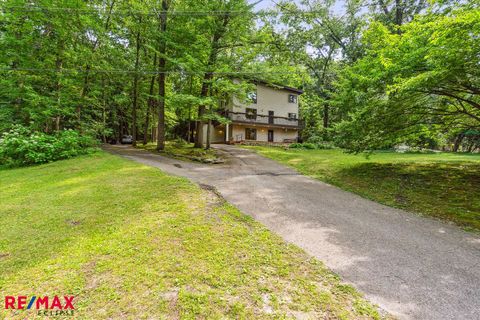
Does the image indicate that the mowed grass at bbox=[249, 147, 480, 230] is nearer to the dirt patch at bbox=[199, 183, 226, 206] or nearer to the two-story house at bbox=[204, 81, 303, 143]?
the dirt patch at bbox=[199, 183, 226, 206]

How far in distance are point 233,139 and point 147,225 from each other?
20.3 m

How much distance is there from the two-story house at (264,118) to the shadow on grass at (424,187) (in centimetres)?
1552

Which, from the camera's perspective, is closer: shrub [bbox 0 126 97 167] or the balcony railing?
shrub [bbox 0 126 97 167]

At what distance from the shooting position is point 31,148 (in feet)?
35.7

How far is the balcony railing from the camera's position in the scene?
23.3m

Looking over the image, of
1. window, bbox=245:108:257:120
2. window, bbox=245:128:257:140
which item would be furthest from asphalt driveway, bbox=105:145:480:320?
window, bbox=245:128:257:140

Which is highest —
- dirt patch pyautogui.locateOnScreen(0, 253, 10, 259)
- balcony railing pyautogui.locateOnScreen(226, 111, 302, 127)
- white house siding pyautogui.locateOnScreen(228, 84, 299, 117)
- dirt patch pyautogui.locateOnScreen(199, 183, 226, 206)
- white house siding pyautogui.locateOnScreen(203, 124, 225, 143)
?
white house siding pyautogui.locateOnScreen(228, 84, 299, 117)

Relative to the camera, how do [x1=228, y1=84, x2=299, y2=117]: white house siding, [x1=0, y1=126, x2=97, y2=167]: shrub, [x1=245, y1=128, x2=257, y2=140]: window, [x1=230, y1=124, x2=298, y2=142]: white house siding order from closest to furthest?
[x1=0, y1=126, x2=97, y2=167]: shrub < [x1=230, y1=124, x2=298, y2=142]: white house siding < [x1=245, y1=128, x2=257, y2=140]: window < [x1=228, y1=84, x2=299, y2=117]: white house siding

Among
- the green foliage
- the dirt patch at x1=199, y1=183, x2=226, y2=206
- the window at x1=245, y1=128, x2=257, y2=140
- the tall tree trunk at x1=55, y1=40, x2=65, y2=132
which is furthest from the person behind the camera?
the window at x1=245, y1=128, x2=257, y2=140

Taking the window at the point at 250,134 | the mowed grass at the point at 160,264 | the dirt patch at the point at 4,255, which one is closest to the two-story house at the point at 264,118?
the window at the point at 250,134

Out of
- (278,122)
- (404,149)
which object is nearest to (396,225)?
(404,149)

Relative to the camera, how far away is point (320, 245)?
380 centimetres

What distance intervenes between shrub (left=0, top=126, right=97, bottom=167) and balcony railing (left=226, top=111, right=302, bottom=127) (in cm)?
1420

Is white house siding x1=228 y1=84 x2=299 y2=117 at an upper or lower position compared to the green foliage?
upper
